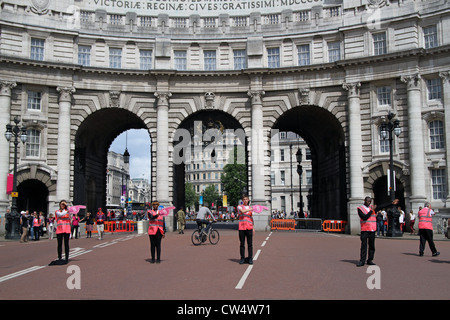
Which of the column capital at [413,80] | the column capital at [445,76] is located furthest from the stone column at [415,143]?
the column capital at [445,76]

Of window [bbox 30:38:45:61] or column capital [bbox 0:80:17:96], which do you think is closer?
column capital [bbox 0:80:17:96]

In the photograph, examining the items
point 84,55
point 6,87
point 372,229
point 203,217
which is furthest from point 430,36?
point 6,87

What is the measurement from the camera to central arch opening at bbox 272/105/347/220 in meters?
38.7

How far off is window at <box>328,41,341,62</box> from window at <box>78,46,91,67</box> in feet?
60.1

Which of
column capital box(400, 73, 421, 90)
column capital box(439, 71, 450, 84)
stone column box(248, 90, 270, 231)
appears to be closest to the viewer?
column capital box(439, 71, 450, 84)

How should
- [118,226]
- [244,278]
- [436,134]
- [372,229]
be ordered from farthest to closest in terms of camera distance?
1. [118,226]
2. [436,134]
3. [372,229]
4. [244,278]

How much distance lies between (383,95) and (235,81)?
1109 centimetres

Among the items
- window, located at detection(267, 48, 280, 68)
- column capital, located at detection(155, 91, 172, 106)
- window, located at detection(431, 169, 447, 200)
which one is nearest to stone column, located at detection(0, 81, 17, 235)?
column capital, located at detection(155, 91, 172, 106)

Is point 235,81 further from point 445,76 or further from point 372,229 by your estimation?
point 372,229

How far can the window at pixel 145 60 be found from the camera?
129 feet

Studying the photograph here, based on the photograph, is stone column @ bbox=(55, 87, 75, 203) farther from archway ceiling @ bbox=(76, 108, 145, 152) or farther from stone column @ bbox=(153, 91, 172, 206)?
stone column @ bbox=(153, 91, 172, 206)

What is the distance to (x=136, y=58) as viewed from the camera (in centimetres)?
3912

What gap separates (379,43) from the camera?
36.6 m
